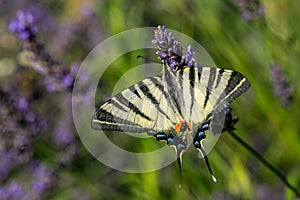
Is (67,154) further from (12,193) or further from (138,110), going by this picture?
(138,110)

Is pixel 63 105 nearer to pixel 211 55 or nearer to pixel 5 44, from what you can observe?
pixel 211 55

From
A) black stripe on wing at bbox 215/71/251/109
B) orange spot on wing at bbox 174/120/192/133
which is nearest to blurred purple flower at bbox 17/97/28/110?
orange spot on wing at bbox 174/120/192/133

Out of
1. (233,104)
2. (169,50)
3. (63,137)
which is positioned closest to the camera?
(169,50)

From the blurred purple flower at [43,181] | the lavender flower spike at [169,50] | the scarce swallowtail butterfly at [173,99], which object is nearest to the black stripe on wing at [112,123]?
the scarce swallowtail butterfly at [173,99]

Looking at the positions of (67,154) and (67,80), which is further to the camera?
(67,154)

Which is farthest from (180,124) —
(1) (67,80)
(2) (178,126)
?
(1) (67,80)
